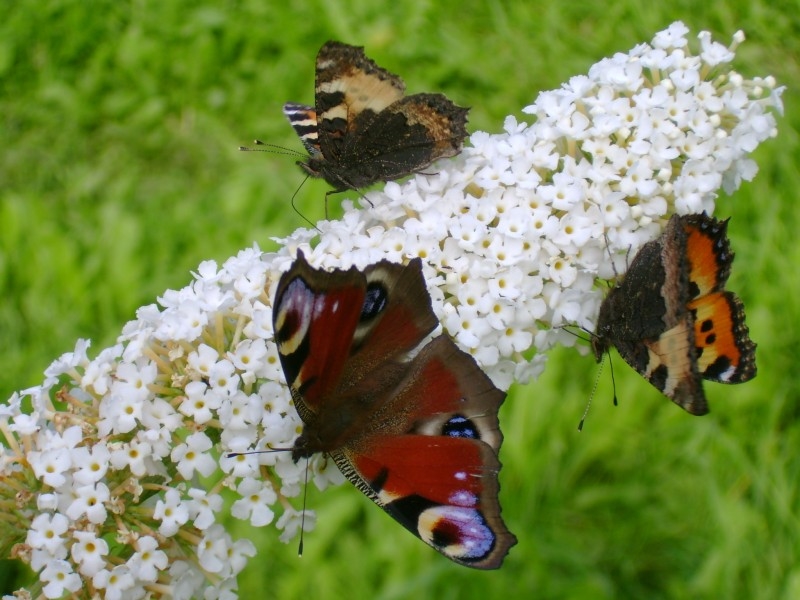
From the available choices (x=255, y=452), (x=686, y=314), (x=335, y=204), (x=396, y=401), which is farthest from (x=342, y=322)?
(x=335, y=204)

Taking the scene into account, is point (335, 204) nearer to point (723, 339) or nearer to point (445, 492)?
point (723, 339)

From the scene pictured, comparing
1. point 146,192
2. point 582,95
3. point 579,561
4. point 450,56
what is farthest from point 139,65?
point 579,561

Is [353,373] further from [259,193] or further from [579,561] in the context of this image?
[259,193]

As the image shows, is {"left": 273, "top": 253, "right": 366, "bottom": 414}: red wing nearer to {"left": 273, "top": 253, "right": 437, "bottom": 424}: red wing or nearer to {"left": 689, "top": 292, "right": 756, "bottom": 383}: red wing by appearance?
{"left": 273, "top": 253, "right": 437, "bottom": 424}: red wing

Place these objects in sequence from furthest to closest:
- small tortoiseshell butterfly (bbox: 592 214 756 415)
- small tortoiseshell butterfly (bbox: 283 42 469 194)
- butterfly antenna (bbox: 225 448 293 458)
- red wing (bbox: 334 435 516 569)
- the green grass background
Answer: the green grass background, small tortoiseshell butterfly (bbox: 283 42 469 194), small tortoiseshell butterfly (bbox: 592 214 756 415), butterfly antenna (bbox: 225 448 293 458), red wing (bbox: 334 435 516 569)

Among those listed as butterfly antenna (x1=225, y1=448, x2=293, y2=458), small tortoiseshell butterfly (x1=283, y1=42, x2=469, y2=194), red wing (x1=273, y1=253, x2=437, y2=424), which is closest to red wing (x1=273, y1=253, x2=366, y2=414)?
red wing (x1=273, y1=253, x2=437, y2=424)

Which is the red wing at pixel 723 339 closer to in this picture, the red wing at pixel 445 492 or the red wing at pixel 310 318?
the red wing at pixel 445 492

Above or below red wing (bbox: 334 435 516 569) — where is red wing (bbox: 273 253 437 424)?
above
